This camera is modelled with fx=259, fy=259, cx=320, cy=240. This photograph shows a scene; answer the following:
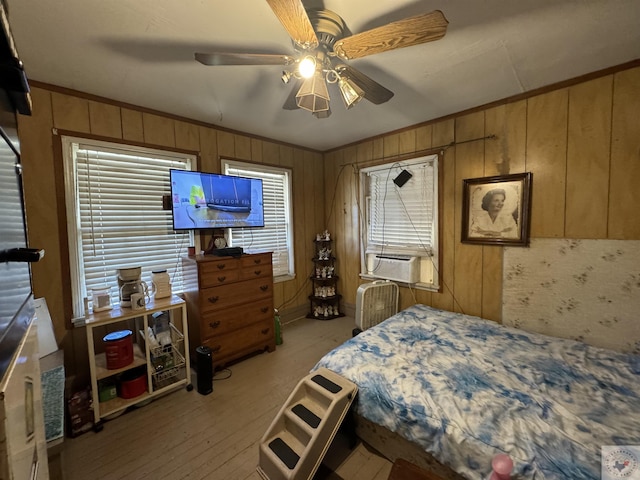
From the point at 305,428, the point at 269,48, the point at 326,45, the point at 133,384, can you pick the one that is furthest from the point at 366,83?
the point at 133,384

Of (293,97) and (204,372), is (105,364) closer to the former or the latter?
(204,372)

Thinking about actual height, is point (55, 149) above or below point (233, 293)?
above

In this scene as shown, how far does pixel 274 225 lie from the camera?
3588 mm

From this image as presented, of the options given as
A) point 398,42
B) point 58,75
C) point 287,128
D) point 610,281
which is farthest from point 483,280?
point 58,75

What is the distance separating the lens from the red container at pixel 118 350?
194cm

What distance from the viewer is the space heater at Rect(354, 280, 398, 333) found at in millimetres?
2883

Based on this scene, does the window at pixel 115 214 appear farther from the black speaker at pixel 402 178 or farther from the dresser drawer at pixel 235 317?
the black speaker at pixel 402 178

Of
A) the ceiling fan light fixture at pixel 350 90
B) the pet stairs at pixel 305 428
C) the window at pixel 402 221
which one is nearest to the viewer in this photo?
the pet stairs at pixel 305 428

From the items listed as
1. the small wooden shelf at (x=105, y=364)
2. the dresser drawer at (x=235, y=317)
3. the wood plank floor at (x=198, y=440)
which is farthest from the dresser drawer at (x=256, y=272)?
the small wooden shelf at (x=105, y=364)

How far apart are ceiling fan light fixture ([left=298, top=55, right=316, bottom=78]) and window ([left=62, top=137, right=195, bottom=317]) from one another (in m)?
1.84

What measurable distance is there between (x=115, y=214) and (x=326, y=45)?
7.38 feet

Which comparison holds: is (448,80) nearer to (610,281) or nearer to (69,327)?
(610,281)

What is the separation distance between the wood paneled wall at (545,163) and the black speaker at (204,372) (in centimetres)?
230

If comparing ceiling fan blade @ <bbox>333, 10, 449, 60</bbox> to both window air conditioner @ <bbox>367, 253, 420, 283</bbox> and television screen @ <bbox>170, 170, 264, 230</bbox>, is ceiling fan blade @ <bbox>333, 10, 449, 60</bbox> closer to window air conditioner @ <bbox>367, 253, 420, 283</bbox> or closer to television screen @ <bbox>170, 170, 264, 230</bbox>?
television screen @ <bbox>170, 170, 264, 230</bbox>
